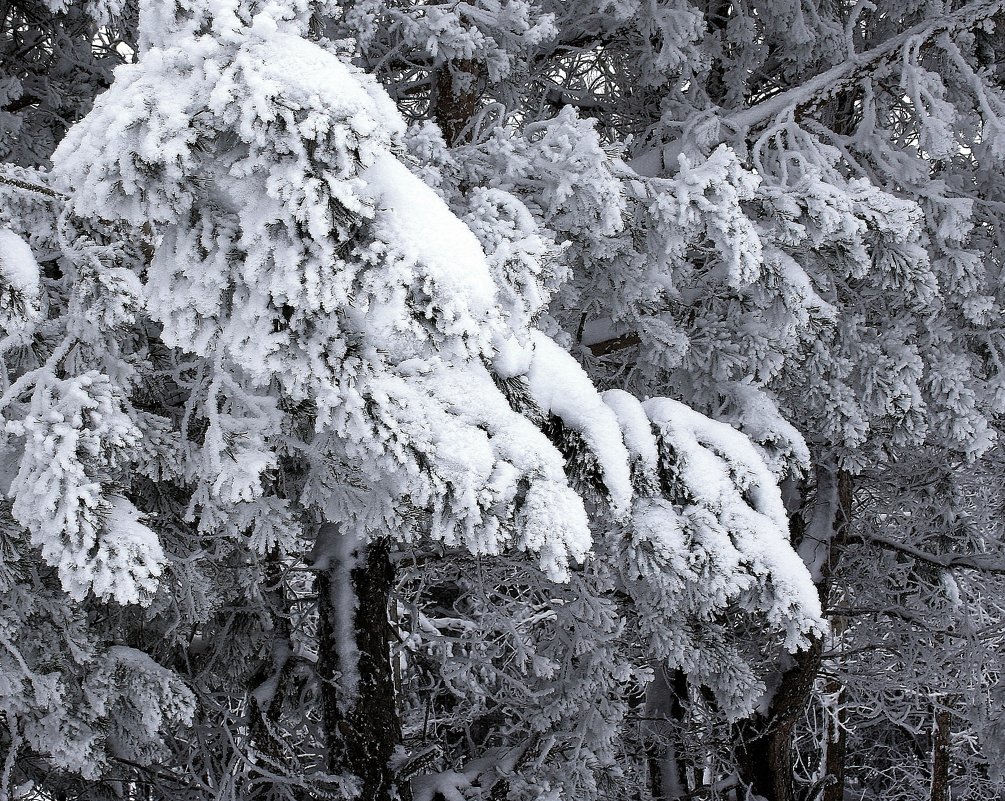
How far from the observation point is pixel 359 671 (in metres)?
5.29

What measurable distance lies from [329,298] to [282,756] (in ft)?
15.9

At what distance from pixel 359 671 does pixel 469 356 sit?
350cm

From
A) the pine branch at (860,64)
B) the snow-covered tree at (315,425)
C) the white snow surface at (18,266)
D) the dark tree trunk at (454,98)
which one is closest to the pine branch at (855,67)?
the pine branch at (860,64)

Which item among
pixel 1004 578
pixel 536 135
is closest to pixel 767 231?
pixel 536 135

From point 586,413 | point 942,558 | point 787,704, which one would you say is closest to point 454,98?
point 586,413

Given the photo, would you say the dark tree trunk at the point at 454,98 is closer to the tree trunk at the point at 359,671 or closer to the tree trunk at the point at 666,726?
the tree trunk at the point at 359,671

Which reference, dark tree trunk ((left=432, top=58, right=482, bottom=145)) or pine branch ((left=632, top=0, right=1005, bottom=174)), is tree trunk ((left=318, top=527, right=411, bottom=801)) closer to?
dark tree trunk ((left=432, top=58, right=482, bottom=145))

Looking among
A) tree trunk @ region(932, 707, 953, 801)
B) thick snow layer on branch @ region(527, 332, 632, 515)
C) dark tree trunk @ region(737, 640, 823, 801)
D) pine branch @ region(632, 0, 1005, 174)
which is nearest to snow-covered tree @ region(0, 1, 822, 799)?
thick snow layer on branch @ region(527, 332, 632, 515)

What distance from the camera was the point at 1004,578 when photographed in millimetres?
7875

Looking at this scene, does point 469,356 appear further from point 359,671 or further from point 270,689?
point 270,689

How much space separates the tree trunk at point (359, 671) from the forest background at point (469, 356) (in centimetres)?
2

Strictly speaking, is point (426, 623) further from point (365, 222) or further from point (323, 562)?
→ point (365, 222)

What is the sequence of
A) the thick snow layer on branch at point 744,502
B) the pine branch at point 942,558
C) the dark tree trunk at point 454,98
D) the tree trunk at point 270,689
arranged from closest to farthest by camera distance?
the thick snow layer on branch at point 744,502 → the dark tree trunk at point 454,98 → the tree trunk at point 270,689 → the pine branch at point 942,558

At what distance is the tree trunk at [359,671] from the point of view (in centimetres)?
521
